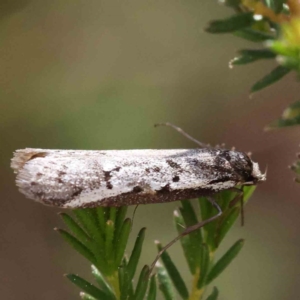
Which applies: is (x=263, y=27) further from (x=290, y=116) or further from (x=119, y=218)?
(x=119, y=218)

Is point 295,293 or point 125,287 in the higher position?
point 125,287

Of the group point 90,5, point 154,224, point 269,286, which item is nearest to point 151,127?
point 154,224

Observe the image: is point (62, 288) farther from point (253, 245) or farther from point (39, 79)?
point (39, 79)

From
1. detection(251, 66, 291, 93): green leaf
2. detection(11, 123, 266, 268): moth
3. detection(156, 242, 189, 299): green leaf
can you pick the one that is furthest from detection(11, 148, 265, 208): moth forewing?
detection(251, 66, 291, 93): green leaf

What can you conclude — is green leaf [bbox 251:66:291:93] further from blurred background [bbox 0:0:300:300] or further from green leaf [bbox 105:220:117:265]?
blurred background [bbox 0:0:300:300]

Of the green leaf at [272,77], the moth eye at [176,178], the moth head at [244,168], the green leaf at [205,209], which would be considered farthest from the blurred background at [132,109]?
the green leaf at [272,77]

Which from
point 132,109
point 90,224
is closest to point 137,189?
point 90,224

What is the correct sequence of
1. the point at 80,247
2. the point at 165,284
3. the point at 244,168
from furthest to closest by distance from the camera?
the point at 244,168 < the point at 165,284 < the point at 80,247
